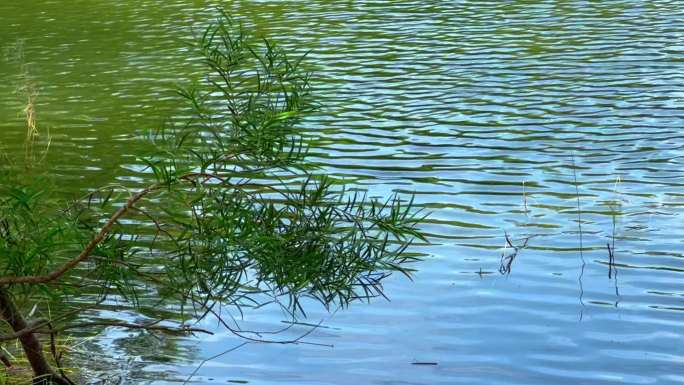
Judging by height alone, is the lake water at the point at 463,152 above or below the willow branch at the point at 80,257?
A: below

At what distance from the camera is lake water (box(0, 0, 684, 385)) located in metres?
8.48

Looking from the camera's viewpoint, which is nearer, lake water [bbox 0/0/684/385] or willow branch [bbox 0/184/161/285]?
willow branch [bbox 0/184/161/285]

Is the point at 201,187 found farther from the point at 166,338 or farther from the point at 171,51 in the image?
the point at 171,51

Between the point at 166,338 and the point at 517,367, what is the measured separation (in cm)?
Result: 250

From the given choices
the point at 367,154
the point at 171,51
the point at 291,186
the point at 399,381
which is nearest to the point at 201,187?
the point at 399,381

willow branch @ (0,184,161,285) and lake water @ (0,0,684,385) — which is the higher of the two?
willow branch @ (0,184,161,285)

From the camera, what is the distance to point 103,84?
18953mm

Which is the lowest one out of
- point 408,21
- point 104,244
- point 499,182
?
point 408,21

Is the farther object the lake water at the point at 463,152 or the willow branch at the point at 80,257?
the lake water at the point at 463,152

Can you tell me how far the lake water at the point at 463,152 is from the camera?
8477 millimetres

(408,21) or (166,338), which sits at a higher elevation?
(166,338)

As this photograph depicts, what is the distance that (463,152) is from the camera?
13875mm

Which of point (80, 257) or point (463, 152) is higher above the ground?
point (80, 257)

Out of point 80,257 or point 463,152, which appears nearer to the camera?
point 80,257
